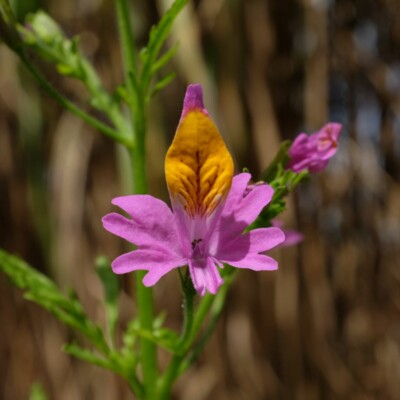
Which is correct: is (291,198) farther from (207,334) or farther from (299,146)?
(299,146)

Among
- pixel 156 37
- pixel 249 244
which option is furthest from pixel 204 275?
pixel 156 37

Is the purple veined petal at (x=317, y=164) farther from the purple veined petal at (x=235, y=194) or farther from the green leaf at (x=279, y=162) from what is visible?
the purple veined petal at (x=235, y=194)

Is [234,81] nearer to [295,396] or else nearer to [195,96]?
A: [295,396]

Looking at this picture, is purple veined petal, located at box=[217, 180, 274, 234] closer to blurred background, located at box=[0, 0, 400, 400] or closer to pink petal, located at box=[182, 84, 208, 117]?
pink petal, located at box=[182, 84, 208, 117]

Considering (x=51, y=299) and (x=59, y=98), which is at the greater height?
(x=59, y=98)

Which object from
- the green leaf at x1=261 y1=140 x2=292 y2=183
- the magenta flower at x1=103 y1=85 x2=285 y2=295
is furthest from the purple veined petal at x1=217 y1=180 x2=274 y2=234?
the green leaf at x1=261 y1=140 x2=292 y2=183

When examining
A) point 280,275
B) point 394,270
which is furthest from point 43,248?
point 394,270
